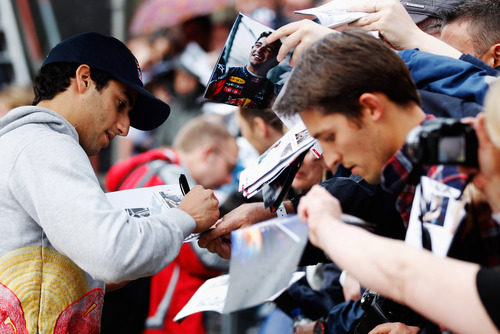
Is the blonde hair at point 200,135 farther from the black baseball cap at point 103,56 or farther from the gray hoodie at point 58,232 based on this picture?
the gray hoodie at point 58,232

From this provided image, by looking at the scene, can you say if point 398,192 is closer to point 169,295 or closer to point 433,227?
point 433,227

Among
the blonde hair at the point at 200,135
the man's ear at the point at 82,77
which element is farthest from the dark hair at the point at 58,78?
the blonde hair at the point at 200,135

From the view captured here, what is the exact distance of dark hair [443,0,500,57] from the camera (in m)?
2.45

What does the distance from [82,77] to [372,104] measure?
3.81 ft

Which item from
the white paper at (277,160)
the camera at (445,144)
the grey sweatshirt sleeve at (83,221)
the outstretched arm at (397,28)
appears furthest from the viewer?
the outstretched arm at (397,28)

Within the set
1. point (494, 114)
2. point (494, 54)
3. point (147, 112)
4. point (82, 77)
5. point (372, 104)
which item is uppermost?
point (494, 114)

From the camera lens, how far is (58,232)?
1.87m

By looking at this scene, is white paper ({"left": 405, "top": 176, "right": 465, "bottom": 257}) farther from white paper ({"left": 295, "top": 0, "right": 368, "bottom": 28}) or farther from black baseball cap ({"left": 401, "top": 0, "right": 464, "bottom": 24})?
black baseball cap ({"left": 401, "top": 0, "right": 464, "bottom": 24})

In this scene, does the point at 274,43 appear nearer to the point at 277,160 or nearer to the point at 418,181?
the point at 277,160

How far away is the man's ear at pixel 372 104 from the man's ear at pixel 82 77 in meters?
1.12

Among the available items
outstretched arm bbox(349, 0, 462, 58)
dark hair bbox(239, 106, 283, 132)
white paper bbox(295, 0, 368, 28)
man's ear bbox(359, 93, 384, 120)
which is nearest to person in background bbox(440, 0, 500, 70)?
outstretched arm bbox(349, 0, 462, 58)

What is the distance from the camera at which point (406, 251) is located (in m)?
1.38

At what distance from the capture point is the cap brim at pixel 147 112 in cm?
251

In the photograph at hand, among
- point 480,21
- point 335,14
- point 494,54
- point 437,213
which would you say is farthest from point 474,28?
point 437,213
